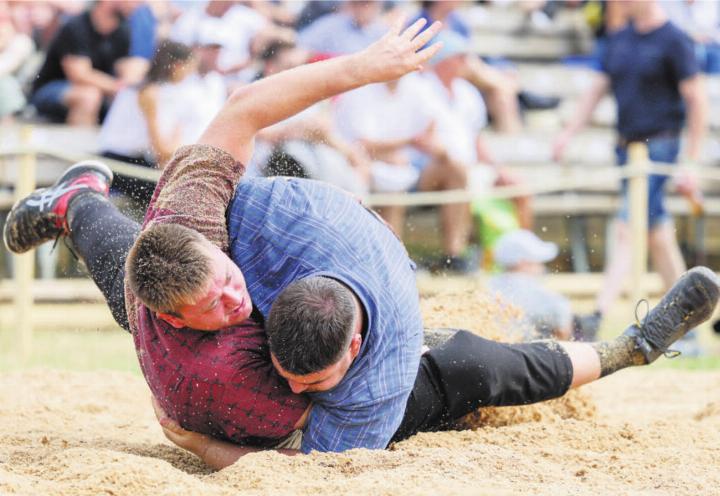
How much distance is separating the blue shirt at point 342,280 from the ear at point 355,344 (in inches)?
1.9

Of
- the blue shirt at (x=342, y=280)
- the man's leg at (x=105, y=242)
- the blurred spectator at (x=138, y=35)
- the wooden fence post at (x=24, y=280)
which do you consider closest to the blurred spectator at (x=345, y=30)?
the blurred spectator at (x=138, y=35)

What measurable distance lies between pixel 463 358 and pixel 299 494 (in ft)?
3.42

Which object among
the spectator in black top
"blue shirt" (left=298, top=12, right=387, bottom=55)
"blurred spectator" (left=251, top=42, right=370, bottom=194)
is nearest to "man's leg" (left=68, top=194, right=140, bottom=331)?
"blurred spectator" (left=251, top=42, right=370, bottom=194)

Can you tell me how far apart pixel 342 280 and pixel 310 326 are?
0.76ft

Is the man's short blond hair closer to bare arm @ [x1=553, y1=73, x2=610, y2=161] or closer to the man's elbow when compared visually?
Result: the man's elbow

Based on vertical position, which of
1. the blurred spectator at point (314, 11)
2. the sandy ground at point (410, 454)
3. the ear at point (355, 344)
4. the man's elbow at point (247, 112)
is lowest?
the sandy ground at point (410, 454)

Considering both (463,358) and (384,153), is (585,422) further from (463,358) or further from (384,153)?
(384,153)

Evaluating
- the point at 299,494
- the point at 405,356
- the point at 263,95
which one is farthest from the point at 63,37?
the point at 299,494

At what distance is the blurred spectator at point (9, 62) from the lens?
26.2ft

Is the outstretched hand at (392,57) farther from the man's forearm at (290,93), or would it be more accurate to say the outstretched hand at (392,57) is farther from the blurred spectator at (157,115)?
the blurred spectator at (157,115)

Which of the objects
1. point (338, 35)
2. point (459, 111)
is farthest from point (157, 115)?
point (459, 111)

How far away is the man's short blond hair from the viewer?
3002mm

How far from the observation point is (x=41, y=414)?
4.34 m

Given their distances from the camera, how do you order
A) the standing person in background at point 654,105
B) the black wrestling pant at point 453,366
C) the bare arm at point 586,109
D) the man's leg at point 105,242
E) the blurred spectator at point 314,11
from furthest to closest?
the bare arm at point 586,109 < the blurred spectator at point 314,11 < the standing person in background at point 654,105 < the man's leg at point 105,242 < the black wrestling pant at point 453,366
